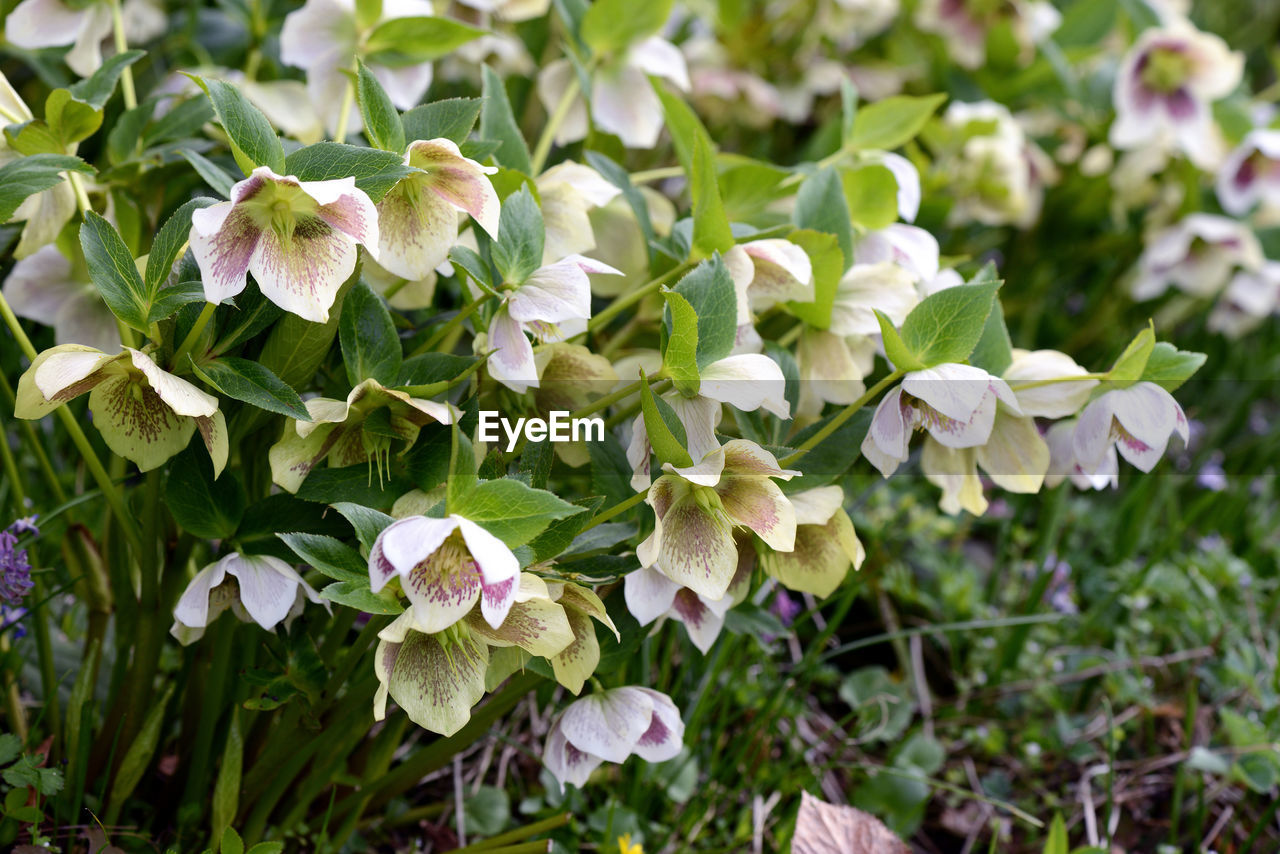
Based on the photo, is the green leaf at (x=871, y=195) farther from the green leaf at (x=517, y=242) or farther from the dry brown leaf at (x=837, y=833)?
the dry brown leaf at (x=837, y=833)

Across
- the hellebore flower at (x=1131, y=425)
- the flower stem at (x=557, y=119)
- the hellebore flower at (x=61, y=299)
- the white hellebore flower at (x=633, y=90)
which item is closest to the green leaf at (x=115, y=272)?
the hellebore flower at (x=61, y=299)

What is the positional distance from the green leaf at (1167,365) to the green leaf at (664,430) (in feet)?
0.97

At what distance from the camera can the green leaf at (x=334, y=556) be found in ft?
1.67

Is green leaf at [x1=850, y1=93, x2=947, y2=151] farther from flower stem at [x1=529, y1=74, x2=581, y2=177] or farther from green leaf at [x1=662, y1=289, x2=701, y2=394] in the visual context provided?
green leaf at [x1=662, y1=289, x2=701, y2=394]

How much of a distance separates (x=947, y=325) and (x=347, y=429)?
35 cm

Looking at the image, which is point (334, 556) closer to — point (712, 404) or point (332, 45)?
point (712, 404)

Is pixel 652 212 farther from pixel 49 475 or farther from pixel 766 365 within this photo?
pixel 49 475

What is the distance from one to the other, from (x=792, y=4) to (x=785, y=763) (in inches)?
44.3

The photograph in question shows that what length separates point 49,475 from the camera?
71 cm

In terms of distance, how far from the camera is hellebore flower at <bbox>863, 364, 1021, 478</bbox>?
1.83 ft

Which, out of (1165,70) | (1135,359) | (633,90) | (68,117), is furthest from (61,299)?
(1165,70)

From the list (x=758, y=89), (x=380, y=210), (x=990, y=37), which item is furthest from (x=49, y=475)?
(x=990, y=37)

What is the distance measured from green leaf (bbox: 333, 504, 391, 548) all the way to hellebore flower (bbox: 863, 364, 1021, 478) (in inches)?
11.0

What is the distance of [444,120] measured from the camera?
0.58m
